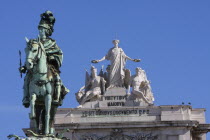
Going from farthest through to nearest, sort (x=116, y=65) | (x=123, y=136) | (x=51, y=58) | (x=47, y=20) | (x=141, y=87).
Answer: (x=116, y=65) → (x=141, y=87) → (x=123, y=136) → (x=47, y=20) → (x=51, y=58)

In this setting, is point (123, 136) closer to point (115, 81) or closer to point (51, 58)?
point (115, 81)

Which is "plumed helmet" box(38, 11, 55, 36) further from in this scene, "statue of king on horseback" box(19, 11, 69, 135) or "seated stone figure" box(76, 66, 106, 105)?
"seated stone figure" box(76, 66, 106, 105)

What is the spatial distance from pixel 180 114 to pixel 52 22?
37696 millimetres

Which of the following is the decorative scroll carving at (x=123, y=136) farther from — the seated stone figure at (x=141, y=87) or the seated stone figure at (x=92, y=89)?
the seated stone figure at (x=92, y=89)

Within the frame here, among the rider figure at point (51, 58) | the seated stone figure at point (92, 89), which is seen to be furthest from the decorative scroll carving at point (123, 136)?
the rider figure at point (51, 58)

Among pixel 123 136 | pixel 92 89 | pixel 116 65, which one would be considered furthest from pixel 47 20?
pixel 116 65

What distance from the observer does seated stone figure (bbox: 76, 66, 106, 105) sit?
2084 inches

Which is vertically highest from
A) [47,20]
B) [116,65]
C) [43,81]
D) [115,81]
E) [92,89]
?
[116,65]

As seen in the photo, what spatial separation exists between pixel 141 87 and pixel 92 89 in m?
3.47

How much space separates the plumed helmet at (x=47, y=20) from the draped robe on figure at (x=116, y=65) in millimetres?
39268

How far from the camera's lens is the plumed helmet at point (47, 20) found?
1430 centimetres

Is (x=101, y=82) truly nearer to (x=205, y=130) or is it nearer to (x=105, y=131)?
(x=105, y=131)

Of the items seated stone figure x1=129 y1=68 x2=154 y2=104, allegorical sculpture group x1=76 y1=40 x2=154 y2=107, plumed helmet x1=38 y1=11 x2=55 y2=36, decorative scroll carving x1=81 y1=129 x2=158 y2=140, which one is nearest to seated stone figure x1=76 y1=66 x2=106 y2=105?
allegorical sculpture group x1=76 y1=40 x2=154 y2=107

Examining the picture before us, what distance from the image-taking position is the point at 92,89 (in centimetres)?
5344
